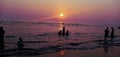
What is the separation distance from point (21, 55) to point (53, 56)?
2.97m

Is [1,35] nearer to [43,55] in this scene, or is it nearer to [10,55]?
[10,55]

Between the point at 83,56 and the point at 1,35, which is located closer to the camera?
the point at 83,56

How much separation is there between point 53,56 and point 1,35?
700cm

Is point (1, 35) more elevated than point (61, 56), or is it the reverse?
point (1, 35)

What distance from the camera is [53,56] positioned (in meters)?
19.9

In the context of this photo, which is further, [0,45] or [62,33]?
[62,33]

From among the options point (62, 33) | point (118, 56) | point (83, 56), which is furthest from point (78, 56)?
point (62, 33)

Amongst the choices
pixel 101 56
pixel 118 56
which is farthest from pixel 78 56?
pixel 118 56

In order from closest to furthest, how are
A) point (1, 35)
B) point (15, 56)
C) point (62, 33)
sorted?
point (15, 56) < point (1, 35) < point (62, 33)

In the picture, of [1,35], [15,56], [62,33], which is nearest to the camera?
[15,56]

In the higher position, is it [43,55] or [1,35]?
[1,35]

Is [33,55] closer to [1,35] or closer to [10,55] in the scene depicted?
[10,55]

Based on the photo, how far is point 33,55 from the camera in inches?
825

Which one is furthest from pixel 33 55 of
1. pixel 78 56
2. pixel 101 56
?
pixel 101 56
